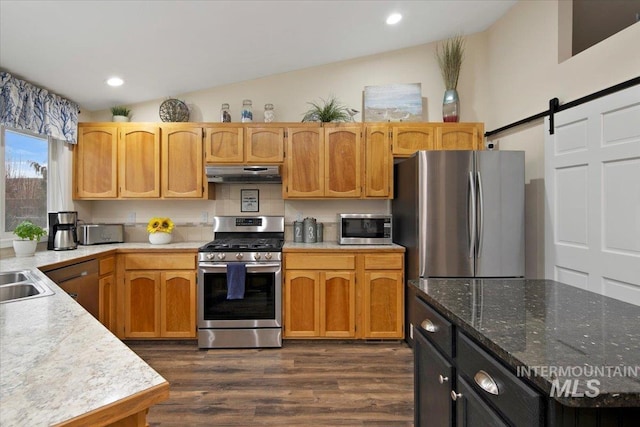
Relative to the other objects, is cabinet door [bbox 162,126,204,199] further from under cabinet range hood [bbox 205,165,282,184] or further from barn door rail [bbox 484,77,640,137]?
barn door rail [bbox 484,77,640,137]

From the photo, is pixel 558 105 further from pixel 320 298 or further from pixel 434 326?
pixel 320 298

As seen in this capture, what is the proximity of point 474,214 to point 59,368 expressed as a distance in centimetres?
272

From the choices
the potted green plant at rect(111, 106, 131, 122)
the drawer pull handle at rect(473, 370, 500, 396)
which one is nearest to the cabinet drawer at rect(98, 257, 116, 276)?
the potted green plant at rect(111, 106, 131, 122)

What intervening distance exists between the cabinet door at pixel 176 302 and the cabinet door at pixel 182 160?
2.70ft

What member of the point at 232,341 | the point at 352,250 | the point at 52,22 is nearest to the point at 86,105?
the point at 52,22

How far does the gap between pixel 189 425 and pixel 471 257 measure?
233 cm

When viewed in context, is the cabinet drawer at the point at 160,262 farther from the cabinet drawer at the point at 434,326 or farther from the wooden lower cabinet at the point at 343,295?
the cabinet drawer at the point at 434,326

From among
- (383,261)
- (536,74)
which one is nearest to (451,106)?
(536,74)

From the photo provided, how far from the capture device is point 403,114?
11.8ft

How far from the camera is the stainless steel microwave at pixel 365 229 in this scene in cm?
334

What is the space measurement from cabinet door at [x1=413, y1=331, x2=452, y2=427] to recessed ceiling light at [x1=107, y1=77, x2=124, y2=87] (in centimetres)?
325

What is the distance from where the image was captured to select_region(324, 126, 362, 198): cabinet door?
Result: 11.0 ft

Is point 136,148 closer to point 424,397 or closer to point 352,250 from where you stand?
point 352,250

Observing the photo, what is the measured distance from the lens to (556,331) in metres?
0.96
